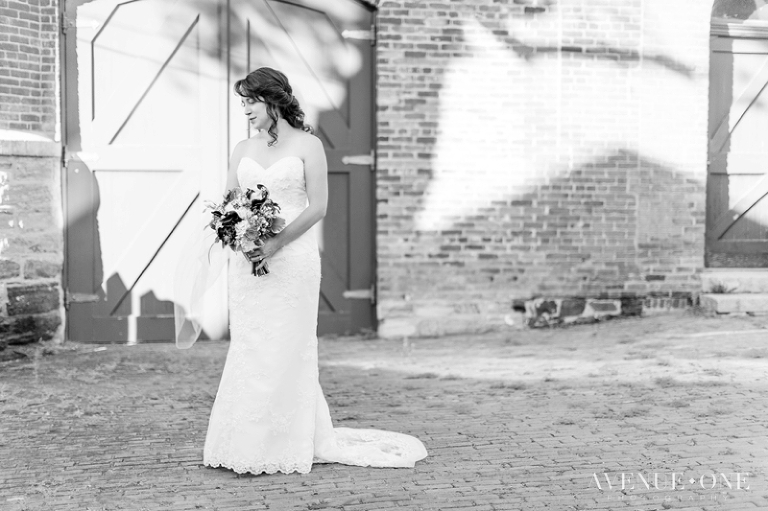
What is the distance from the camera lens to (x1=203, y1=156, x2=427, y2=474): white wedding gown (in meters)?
4.52

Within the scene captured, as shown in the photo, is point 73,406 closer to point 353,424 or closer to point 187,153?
point 353,424

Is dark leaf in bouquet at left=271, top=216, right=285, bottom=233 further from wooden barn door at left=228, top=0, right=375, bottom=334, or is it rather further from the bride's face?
wooden barn door at left=228, top=0, right=375, bottom=334

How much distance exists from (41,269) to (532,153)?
4864 mm

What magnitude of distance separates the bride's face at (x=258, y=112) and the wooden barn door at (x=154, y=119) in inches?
157

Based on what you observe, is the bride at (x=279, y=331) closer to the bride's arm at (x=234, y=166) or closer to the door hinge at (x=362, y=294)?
the bride's arm at (x=234, y=166)

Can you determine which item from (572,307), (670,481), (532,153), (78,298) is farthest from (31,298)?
(670,481)

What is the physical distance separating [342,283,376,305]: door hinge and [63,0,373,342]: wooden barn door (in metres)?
1.21

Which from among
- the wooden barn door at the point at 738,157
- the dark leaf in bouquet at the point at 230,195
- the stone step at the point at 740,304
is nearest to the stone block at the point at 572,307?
the stone step at the point at 740,304

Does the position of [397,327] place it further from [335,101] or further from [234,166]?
[234,166]

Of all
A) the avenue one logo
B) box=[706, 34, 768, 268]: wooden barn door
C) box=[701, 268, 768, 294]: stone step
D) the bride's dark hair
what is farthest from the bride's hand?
box=[706, 34, 768, 268]: wooden barn door

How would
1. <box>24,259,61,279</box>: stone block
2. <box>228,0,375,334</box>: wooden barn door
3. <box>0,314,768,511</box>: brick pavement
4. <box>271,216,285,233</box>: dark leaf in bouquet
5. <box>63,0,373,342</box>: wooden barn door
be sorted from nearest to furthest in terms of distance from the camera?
<box>0,314,768,511</box>: brick pavement
<box>271,216,285,233</box>: dark leaf in bouquet
<box>24,259,61,279</box>: stone block
<box>63,0,373,342</box>: wooden barn door
<box>228,0,375,334</box>: wooden barn door

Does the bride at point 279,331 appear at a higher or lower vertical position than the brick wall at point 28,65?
lower

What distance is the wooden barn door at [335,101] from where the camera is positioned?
336 inches

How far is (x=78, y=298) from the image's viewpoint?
8.38 m
